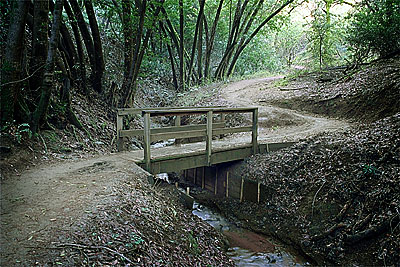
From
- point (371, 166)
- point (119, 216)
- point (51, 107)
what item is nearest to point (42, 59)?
point (51, 107)

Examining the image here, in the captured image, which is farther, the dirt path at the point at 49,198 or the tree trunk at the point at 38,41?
the tree trunk at the point at 38,41

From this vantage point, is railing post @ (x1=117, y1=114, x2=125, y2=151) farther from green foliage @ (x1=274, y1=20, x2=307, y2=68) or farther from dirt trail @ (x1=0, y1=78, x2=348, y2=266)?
green foliage @ (x1=274, y1=20, x2=307, y2=68)

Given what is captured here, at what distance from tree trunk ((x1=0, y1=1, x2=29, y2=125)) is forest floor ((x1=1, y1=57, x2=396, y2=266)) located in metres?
1.11

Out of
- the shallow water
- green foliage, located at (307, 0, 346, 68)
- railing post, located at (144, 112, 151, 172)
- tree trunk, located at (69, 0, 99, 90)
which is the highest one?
green foliage, located at (307, 0, 346, 68)

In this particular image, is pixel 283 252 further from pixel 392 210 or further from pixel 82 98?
pixel 82 98

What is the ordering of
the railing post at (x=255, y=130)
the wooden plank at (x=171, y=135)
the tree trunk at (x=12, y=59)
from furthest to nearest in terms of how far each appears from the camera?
the railing post at (x=255, y=130) < the wooden plank at (x=171, y=135) < the tree trunk at (x=12, y=59)

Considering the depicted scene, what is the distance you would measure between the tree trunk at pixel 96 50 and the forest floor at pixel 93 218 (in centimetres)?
434

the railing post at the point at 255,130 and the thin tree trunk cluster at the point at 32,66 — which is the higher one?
the thin tree trunk cluster at the point at 32,66

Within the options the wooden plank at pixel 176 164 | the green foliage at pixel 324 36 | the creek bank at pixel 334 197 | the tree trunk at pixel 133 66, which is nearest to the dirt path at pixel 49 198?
the wooden plank at pixel 176 164

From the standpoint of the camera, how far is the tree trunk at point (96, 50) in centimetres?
898

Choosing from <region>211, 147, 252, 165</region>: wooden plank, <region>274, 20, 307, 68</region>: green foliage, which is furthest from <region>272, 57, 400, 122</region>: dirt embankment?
<region>274, 20, 307, 68</region>: green foliage

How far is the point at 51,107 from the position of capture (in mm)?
7449

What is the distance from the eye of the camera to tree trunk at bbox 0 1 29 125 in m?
5.74

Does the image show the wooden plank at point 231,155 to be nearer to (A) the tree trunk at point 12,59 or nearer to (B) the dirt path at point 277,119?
(B) the dirt path at point 277,119
